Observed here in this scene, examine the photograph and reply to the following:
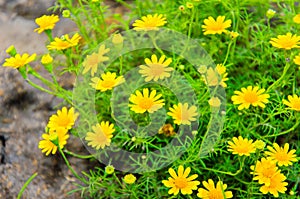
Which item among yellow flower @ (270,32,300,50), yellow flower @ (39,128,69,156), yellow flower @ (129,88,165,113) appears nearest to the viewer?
yellow flower @ (39,128,69,156)

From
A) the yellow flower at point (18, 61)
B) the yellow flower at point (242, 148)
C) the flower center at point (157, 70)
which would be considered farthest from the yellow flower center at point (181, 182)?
the yellow flower at point (18, 61)

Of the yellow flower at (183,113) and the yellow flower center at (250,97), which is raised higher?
the yellow flower center at (250,97)

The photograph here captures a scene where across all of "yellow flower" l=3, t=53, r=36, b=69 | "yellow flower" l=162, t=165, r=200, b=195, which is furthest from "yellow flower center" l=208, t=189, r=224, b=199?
"yellow flower" l=3, t=53, r=36, b=69

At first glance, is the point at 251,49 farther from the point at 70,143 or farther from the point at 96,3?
the point at 70,143

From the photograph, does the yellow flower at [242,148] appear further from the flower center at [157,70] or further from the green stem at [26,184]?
the green stem at [26,184]

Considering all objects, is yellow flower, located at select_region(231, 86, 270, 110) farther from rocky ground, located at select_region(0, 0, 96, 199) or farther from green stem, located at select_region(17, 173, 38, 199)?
green stem, located at select_region(17, 173, 38, 199)

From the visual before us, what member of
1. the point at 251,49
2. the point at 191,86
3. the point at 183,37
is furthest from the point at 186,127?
the point at 251,49

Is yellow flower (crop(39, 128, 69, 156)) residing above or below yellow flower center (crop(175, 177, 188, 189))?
above
